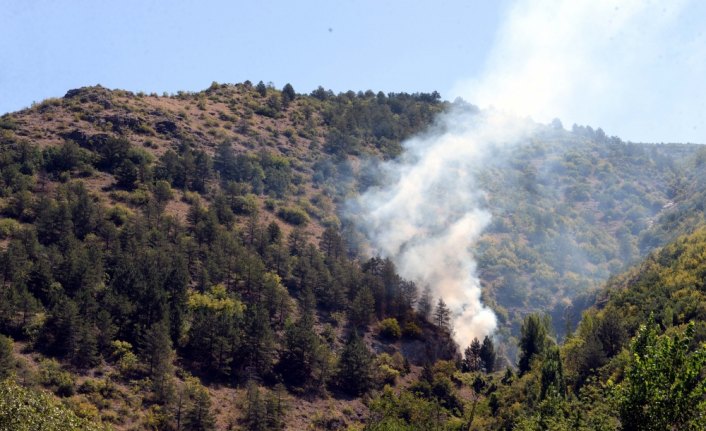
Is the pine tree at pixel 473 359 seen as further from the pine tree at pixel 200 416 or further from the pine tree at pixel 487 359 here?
the pine tree at pixel 200 416

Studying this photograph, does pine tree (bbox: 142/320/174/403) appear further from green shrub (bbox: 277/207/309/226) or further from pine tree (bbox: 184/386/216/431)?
green shrub (bbox: 277/207/309/226)

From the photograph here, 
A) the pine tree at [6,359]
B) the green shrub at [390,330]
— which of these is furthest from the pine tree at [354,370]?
the pine tree at [6,359]

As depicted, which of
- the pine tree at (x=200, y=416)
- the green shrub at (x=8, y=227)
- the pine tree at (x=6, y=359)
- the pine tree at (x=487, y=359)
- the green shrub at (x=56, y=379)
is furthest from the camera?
the pine tree at (x=487, y=359)

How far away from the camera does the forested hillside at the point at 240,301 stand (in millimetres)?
64000

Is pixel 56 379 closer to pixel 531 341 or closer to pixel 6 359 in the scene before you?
pixel 6 359

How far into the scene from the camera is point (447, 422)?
71125 mm

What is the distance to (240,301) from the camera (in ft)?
271

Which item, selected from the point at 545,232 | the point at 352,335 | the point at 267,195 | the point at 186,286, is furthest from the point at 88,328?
the point at 545,232

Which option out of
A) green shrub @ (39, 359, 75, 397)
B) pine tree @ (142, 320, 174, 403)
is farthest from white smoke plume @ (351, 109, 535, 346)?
green shrub @ (39, 359, 75, 397)

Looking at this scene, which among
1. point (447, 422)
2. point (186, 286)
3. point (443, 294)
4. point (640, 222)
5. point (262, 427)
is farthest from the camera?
point (640, 222)

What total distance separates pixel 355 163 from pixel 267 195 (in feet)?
136

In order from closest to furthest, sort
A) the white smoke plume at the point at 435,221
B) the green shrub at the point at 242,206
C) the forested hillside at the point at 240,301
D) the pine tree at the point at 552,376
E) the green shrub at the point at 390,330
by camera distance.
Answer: the forested hillside at the point at 240,301
the pine tree at the point at 552,376
the green shrub at the point at 390,330
the green shrub at the point at 242,206
the white smoke plume at the point at 435,221

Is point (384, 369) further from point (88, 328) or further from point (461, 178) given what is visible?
point (461, 178)

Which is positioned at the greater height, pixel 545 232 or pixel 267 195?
pixel 545 232
